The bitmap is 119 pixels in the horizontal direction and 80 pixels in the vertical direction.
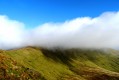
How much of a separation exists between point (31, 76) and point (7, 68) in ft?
23.1

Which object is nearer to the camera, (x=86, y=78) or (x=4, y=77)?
(x=4, y=77)

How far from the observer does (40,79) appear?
2343 inches

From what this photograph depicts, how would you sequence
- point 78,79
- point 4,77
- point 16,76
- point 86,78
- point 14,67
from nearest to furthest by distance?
point 4,77
point 16,76
point 14,67
point 78,79
point 86,78

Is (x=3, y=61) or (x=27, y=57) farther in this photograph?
(x=27, y=57)

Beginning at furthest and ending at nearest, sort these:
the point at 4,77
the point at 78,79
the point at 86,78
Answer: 1. the point at 86,78
2. the point at 78,79
3. the point at 4,77

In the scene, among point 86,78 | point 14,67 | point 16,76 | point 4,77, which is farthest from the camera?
point 86,78

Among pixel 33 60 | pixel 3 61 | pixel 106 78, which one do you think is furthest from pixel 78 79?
pixel 3 61

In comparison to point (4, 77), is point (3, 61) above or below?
above

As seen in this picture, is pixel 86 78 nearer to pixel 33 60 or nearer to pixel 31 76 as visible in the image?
pixel 33 60

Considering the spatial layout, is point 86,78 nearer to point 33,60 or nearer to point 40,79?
point 33,60

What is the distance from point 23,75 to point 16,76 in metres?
2.12

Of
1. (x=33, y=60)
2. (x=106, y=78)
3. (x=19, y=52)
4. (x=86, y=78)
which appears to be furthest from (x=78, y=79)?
(x=19, y=52)

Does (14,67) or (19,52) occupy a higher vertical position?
(19,52)

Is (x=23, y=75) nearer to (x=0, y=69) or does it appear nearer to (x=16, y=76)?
(x=16, y=76)
